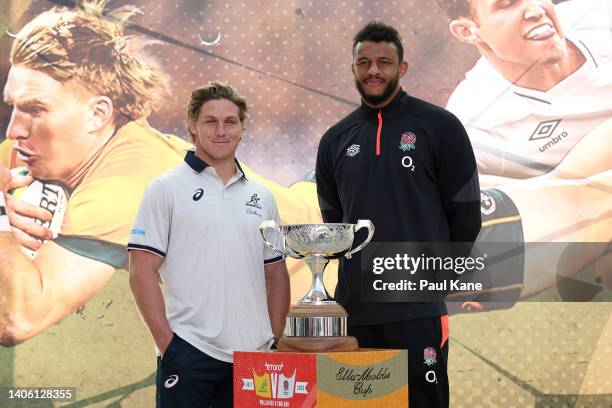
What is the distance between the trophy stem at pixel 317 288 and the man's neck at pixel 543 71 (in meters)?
2.36

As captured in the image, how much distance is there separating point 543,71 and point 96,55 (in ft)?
7.04

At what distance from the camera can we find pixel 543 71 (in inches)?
150

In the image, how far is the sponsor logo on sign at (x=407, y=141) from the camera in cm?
217

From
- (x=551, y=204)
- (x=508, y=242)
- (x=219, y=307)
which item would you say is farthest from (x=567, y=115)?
(x=219, y=307)

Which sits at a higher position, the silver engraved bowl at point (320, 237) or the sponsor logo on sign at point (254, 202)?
the sponsor logo on sign at point (254, 202)

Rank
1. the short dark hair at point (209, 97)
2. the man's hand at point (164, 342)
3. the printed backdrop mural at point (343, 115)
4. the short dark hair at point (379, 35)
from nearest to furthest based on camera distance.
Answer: the man's hand at point (164, 342) < the short dark hair at point (209, 97) < the short dark hair at point (379, 35) < the printed backdrop mural at point (343, 115)

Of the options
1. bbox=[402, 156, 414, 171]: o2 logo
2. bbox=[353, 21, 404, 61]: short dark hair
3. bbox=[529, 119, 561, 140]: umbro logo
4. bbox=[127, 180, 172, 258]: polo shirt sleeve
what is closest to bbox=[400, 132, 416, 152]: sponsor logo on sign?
bbox=[402, 156, 414, 171]: o2 logo

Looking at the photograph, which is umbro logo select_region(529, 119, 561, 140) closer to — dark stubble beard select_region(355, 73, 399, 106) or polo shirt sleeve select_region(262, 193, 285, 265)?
dark stubble beard select_region(355, 73, 399, 106)

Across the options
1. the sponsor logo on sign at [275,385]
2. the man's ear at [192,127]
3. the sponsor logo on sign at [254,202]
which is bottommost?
the sponsor logo on sign at [275,385]

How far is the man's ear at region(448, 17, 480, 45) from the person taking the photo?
151 inches

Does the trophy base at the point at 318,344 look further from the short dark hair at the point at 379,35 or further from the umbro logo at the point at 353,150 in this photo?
the short dark hair at the point at 379,35

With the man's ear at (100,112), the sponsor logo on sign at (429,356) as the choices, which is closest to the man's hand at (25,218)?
the man's ear at (100,112)

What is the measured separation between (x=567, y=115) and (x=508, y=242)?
67cm

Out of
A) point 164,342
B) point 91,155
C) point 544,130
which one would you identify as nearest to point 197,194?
point 164,342
